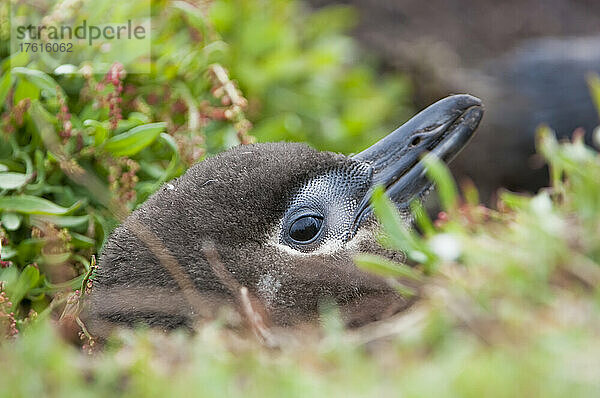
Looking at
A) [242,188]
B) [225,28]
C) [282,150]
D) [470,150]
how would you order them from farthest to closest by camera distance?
[470,150] → [225,28] → [282,150] → [242,188]

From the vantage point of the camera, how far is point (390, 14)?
8930mm

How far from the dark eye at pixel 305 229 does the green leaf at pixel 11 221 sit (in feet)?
3.40

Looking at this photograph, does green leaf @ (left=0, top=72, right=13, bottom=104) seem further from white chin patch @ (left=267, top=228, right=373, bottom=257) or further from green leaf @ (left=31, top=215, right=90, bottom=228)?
white chin patch @ (left=267, top=228, right=373, bottom=257)

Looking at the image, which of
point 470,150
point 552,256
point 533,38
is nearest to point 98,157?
point 552,256

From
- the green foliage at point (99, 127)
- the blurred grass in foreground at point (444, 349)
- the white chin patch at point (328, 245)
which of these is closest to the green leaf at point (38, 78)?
the green foliage at point (99, 127)

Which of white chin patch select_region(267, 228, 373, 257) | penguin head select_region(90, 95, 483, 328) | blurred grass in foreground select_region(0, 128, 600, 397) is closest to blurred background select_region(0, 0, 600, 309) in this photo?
penguin head select_region(90, 95, 483, 328)

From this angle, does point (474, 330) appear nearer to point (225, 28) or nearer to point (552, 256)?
point (552, 256)

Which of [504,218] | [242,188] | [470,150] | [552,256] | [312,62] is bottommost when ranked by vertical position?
[470,150]

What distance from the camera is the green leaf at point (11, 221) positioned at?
3086 mm

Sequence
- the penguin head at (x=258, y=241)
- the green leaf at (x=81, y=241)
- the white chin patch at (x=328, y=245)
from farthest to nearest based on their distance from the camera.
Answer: the green leaf at (x=81, y=241), the white chin patch at (x=328, y=245), the penguin head at (x=258, y=241)

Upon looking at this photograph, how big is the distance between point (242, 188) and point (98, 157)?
3.07 ft

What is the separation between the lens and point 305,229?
2912 mm

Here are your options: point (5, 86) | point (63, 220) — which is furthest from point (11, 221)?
point (5, 86)

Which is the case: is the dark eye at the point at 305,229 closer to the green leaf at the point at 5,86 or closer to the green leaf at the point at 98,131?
the green leaf at the point at 98,131
